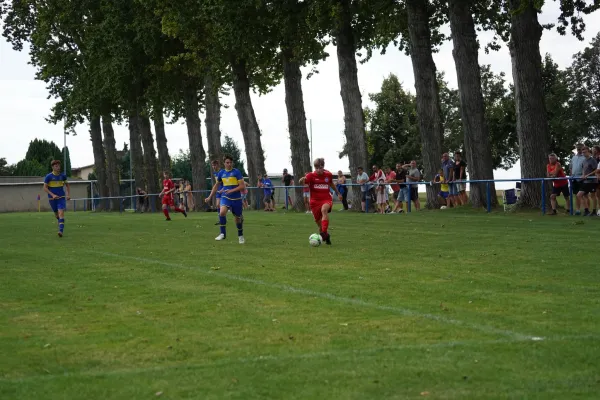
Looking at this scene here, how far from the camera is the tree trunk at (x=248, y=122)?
152ft

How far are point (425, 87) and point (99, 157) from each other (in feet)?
129

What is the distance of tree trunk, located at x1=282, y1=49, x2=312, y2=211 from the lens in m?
41.8

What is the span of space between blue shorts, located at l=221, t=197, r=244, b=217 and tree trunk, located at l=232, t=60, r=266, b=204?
23.8 metres

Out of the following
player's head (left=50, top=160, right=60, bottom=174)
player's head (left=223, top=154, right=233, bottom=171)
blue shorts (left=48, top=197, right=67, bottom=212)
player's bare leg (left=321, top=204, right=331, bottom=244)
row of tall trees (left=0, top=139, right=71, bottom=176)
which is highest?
row of tall trees (left=0, top=139, right=71, bottom=176)

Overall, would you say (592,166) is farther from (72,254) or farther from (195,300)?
(195,300)

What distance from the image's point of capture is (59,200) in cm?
2767

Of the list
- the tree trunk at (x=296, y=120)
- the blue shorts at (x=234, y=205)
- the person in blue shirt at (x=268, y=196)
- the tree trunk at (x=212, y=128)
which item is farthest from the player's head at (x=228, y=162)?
the tree trunk at (x=212, y=128)

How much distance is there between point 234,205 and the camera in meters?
22.2

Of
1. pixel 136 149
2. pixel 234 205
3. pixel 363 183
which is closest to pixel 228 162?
pixel 234 205

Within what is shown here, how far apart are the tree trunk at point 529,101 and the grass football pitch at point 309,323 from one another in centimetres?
1040

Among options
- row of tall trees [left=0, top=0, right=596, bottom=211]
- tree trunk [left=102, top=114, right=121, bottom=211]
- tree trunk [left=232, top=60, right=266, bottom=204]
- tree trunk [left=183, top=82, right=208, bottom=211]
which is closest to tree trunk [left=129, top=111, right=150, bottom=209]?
row of tall trees [left=0, top=0, right=596, bottom=211]

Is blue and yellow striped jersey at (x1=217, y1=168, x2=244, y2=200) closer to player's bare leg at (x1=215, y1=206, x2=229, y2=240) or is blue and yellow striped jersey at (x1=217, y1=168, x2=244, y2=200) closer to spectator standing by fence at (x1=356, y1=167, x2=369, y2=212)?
player's bare leg at (x1=215, y1=206, x2=229, y2=240)

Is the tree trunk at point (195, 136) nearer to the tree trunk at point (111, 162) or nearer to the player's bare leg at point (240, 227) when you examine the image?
the tree trunk at point (111, 162)

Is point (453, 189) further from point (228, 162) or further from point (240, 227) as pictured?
point (240, 227)
